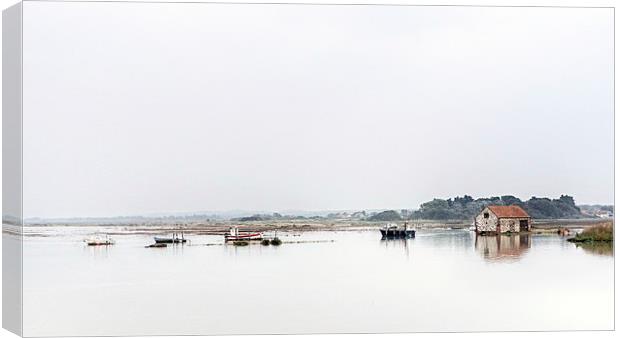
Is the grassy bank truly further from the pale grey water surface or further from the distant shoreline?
the pale grey water surface

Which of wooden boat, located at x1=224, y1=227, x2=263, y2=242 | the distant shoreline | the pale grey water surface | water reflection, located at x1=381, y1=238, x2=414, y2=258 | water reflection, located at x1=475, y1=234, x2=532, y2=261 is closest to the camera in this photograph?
the pale grey water surface

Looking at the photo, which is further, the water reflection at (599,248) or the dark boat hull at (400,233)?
the water reflection at (599,248)

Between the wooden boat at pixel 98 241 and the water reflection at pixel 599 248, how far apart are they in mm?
4667

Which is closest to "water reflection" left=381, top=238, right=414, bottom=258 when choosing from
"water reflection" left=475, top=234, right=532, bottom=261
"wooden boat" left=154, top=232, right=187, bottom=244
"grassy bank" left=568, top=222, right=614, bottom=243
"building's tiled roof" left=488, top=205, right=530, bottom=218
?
"water reflection" left=475, top=234, right=532, bottom=261

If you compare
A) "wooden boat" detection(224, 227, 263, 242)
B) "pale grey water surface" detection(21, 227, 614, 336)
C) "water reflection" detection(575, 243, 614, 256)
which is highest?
"wooden boat" detection(224, 227, 263, 242)

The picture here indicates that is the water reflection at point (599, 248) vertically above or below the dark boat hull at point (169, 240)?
below

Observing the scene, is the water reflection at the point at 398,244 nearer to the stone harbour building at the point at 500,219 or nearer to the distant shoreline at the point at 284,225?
the distant shoreline at the point at 284,225

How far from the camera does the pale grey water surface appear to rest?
12930mm

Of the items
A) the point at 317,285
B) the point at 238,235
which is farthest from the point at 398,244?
the point at 238,235

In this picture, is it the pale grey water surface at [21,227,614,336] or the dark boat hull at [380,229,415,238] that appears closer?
the pale grey water surface at [21,227,614,336]

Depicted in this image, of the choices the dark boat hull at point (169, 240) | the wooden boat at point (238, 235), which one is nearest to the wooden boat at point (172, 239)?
the dark boat hull at point (169, 240)

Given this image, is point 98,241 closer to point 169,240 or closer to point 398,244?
point 169,240

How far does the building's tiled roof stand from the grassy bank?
61 cm

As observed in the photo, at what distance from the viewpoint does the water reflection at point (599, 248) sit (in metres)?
14.1
